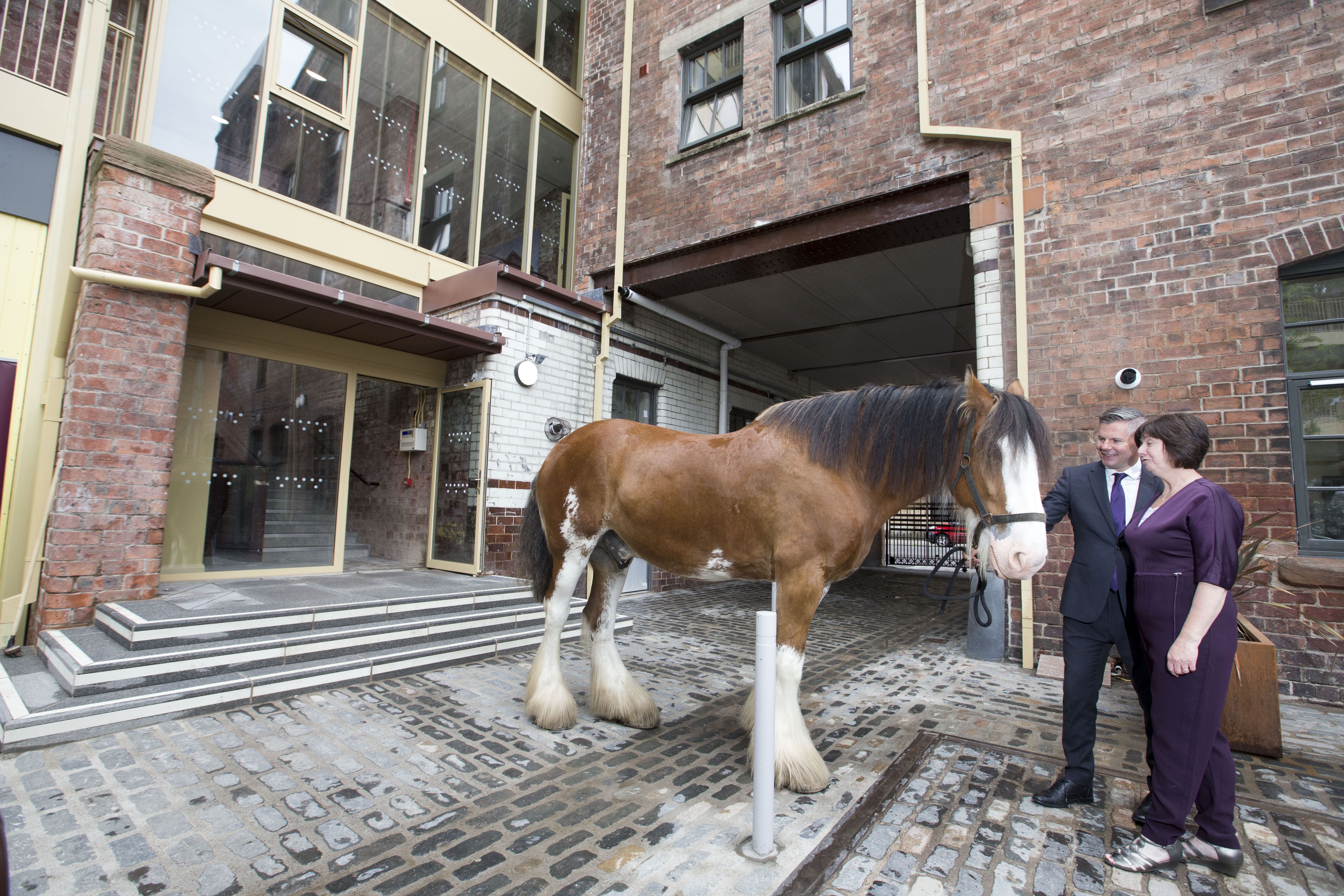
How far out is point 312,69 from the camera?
6.34 meters

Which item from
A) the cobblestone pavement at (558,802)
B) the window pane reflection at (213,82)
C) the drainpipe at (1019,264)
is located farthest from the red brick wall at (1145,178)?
the window pane reflection at (213,82)

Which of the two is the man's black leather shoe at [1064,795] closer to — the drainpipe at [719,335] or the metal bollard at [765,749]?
the metal bollard at [765,749]

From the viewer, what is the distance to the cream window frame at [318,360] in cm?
551

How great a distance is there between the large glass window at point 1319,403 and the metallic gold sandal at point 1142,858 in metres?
3.23

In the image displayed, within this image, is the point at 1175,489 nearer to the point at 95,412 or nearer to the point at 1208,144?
the point at 1208,144

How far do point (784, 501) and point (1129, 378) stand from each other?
353 cm

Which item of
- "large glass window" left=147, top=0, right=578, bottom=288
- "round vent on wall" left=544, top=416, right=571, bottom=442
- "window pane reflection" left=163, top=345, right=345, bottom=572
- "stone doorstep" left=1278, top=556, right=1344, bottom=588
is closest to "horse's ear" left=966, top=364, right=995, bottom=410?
"stone doorstep" left=1278, top=556, right=1344, bottom=588

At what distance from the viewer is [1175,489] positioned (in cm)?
229

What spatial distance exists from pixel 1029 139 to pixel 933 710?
4752mm

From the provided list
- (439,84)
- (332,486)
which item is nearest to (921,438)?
(332,486)

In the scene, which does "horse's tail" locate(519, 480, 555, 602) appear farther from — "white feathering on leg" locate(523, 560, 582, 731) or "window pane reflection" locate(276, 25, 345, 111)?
"window pane reflection" locate(276, 25, 345, 111)

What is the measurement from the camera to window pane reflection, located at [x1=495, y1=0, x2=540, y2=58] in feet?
26.8

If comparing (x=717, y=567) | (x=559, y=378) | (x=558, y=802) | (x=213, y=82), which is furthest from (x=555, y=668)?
Answer: (x=213, y=82)

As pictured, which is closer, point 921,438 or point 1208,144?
point 921,438
